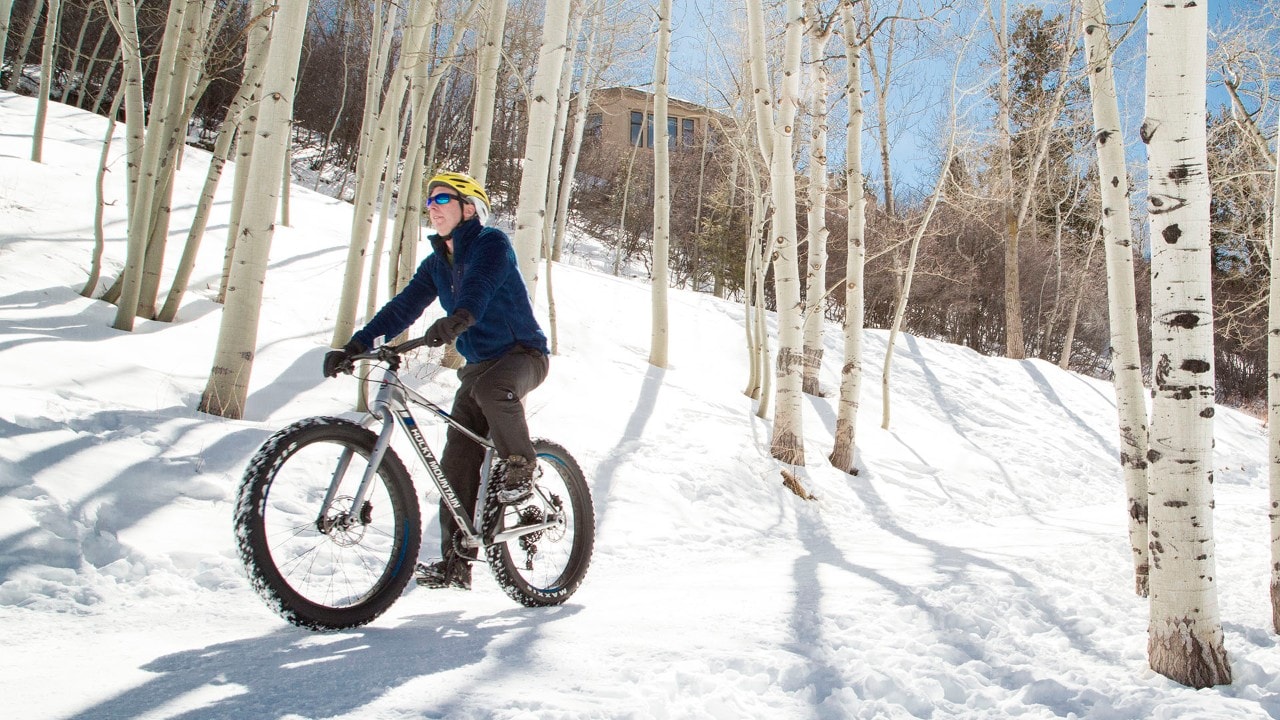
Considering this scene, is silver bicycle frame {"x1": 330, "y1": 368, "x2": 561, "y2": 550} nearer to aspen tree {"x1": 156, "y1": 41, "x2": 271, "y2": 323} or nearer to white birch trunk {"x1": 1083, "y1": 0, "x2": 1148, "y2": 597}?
white birch trunk {"x1": 1083, "y1": 0, "x2": 1148, "y2": 597}

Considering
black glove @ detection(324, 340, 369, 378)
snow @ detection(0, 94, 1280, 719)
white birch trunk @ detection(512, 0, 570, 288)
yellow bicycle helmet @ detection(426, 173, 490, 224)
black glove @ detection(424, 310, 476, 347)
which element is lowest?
snow @ detection(0, 94, 1280, 719)

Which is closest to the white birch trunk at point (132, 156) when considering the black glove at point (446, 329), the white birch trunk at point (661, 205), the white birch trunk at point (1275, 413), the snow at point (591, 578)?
the snow at point (591, 578)

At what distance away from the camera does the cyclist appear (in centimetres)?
329

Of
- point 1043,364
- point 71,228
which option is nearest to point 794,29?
point 71,228

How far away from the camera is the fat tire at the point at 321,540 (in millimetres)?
2580

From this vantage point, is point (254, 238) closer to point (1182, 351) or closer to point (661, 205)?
point (1182, 351)

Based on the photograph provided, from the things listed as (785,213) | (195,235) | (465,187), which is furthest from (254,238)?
A: (785,213)

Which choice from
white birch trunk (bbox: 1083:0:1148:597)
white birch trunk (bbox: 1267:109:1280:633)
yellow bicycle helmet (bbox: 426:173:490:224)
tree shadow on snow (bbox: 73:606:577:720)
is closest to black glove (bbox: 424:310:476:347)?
yellow bicycle helmet (bbox: 426:173:490:224)

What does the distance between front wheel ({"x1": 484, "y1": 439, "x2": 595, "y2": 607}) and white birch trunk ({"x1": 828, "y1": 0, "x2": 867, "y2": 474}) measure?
6.45 m

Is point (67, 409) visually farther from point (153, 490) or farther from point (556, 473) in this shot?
point (556, 473)

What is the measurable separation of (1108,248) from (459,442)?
4.88m

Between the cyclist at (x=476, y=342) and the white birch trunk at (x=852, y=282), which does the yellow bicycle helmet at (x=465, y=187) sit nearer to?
the cyclist at (x=476, y=342)

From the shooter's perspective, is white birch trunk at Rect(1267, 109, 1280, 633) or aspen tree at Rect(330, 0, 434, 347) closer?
white birch trunk at Rect(1267, 109, 1280, 633)

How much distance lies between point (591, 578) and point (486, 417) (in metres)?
1.73
